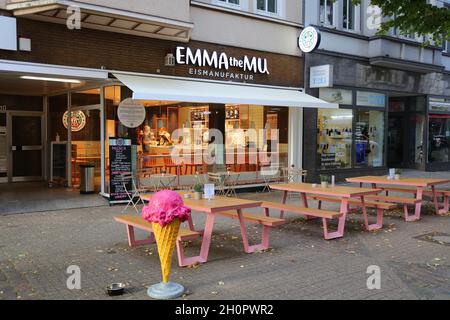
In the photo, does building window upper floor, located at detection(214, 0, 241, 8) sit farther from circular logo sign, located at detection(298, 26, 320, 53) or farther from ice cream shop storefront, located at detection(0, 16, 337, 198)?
circular logo sign, located at detection(298, 26, 320, 53)

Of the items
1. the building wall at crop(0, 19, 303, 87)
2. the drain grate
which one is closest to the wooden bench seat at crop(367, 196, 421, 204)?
the drain grate

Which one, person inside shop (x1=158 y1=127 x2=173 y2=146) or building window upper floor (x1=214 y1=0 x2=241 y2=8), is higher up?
building window upper floor (x1=214 y1=0 x2=241 y2=8)

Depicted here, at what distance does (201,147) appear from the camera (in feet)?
40.6

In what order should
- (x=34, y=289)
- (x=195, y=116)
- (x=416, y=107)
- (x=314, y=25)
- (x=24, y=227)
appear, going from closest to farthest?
1. (x=34, y=289)
2. (x=24, y=227)
3. (x=195, y=116)
4. (x=314, y=25)
5. (x=416, y=107)

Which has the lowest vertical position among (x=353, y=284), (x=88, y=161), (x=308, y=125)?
(x=353, y=284)

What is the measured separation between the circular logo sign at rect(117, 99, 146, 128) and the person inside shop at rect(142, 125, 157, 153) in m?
0.39

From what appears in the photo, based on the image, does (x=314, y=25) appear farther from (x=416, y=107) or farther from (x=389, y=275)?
(x=389, y=275)

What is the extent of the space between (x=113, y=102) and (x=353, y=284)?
738cm

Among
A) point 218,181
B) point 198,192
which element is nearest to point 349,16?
point 218,181

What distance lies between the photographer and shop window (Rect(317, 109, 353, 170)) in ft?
46.8

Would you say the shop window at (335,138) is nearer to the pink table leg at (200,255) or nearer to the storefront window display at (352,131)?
the storefront window display at (352,131)

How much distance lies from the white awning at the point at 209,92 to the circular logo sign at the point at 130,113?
685mm

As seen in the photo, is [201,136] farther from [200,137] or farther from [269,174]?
[269,174]

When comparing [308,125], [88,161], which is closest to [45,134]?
[88,161]
